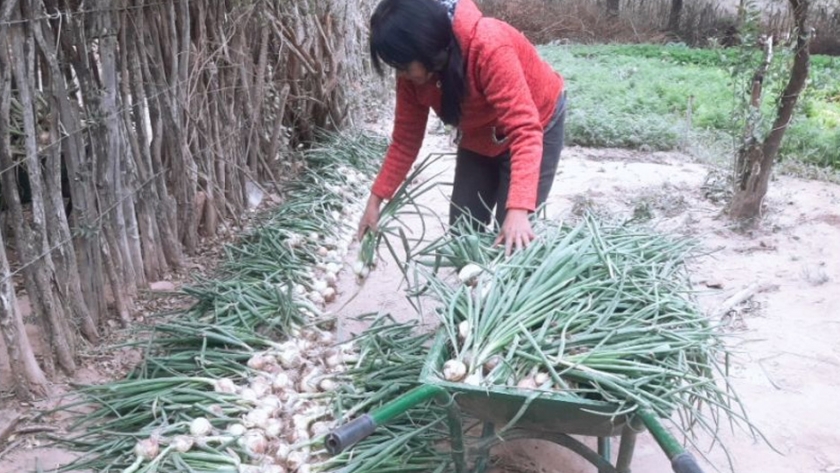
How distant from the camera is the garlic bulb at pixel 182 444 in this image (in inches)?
81.0

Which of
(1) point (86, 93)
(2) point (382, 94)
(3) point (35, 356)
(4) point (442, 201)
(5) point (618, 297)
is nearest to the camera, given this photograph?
(5) point (618, 297)

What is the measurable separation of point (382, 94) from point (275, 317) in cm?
526

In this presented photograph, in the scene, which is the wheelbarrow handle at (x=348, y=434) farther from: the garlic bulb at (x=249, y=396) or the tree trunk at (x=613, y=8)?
the tree trunk at (x=613, y=8)

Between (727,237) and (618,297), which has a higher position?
(618,297)

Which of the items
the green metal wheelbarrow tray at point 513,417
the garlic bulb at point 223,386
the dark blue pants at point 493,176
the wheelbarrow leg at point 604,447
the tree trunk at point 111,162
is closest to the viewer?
the green metal wheelbarrow tray at point 513,417

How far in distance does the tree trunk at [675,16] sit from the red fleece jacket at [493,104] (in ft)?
46.4

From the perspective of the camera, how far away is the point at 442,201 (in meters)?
5.02

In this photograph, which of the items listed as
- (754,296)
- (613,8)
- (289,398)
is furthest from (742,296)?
(613,8)

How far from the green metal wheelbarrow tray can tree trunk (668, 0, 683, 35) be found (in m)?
15.0

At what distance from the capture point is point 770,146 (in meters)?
4.39

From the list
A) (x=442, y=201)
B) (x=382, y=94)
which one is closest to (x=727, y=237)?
(x=442, y=201)

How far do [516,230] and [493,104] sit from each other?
1.19 ft

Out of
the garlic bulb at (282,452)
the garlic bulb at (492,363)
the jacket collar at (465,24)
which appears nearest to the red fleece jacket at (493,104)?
the jacket collar at (465,24)

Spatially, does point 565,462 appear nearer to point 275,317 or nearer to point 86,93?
point 275,317
